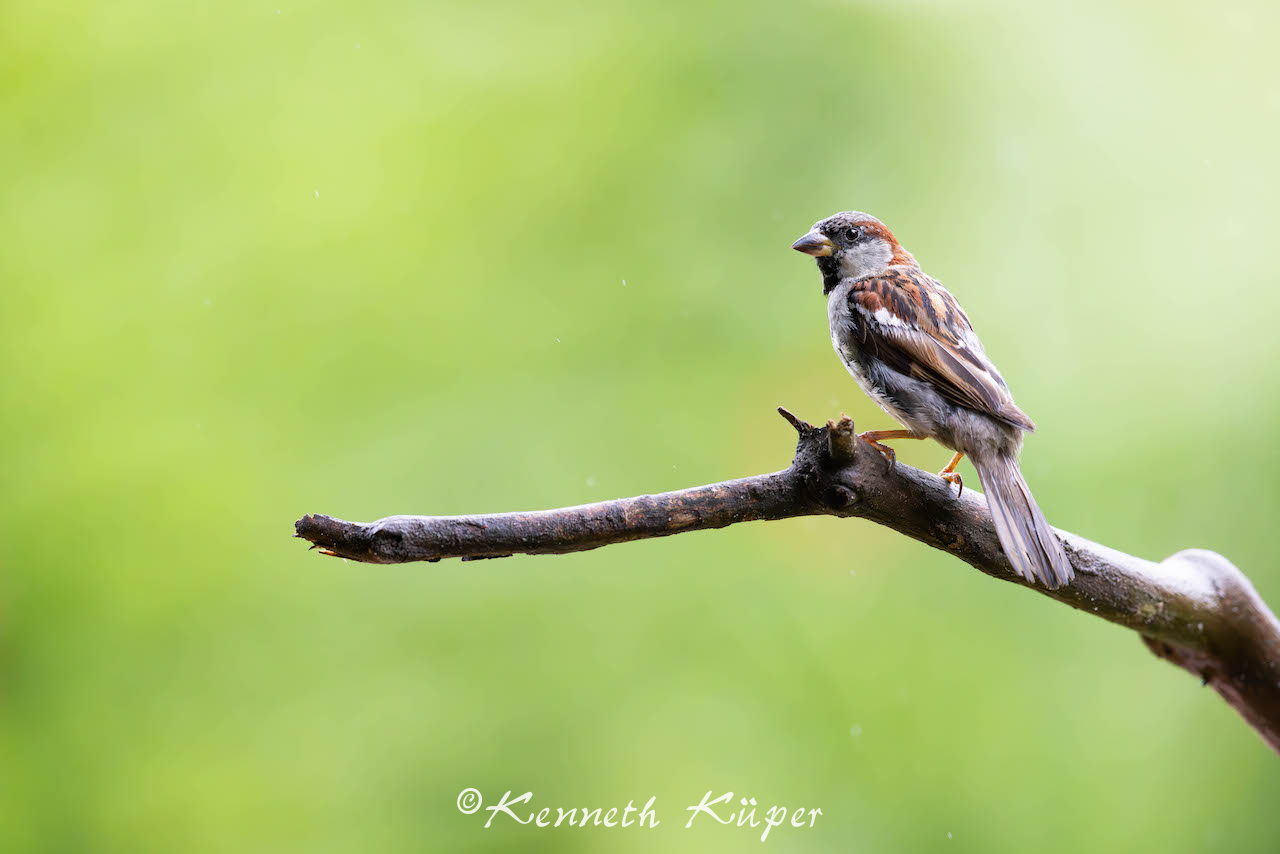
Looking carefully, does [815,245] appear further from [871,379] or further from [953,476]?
[953,476]

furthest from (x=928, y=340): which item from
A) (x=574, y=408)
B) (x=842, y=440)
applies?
(x=574, y=408)

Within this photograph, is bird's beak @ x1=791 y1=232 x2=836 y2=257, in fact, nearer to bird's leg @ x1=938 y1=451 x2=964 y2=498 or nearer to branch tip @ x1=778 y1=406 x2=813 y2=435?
bird's leg @ x1=938 y1=451 x2=964 y2=498

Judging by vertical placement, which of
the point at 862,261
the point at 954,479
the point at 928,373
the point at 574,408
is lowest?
the point at 954,479

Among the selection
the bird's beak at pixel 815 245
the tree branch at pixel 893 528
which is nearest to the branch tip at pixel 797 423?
the tree branch at pixel 893 528

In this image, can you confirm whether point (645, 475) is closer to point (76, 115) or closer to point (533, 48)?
point (533, 48)

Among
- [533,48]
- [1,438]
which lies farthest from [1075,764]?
[1,438]

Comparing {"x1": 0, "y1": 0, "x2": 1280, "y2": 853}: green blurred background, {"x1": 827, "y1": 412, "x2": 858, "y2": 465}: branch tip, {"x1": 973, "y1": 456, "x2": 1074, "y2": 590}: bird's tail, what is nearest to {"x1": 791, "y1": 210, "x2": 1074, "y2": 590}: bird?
{"x1": 973, "y1": 456, "x2": 1074, "y2": 590}: bird's tail
